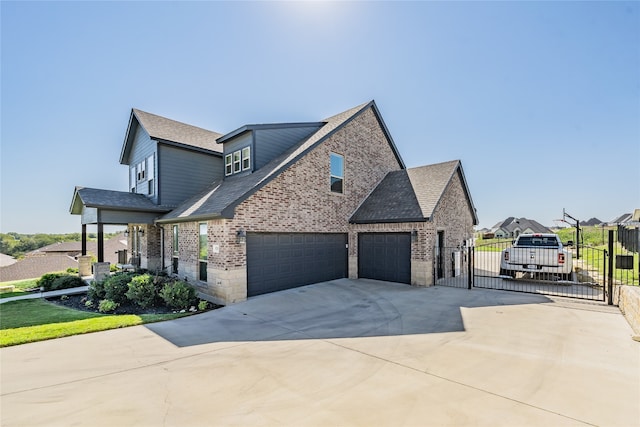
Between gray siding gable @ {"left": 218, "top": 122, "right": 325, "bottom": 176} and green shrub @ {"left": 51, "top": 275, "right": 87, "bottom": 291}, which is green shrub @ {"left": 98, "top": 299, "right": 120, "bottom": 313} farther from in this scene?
gray siding gable @ {"left": 218, "top": 122, "right": 325, "bottom": 176}

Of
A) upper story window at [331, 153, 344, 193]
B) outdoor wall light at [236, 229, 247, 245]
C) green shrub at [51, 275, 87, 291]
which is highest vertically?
upper story window at [331, 153, 344, 193]

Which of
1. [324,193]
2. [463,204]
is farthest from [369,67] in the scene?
[463,204]

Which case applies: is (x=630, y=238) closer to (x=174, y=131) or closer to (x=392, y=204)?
(x=392, y=204)

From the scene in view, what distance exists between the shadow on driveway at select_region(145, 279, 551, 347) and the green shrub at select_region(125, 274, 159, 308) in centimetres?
234

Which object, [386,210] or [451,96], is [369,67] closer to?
A: [451,96]

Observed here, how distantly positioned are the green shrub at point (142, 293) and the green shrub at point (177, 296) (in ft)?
1.40

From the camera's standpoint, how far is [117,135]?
61.0 ft

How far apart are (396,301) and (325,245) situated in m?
4.65

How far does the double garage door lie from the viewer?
1075 cm

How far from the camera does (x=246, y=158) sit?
14242mm

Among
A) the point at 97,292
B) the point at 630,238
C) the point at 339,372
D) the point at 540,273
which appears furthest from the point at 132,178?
the point at 630,238

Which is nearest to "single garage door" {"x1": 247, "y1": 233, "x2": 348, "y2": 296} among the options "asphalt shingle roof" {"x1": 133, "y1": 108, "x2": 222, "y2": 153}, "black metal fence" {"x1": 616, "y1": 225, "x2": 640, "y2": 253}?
"asphalt shingle roof" {"x1": 133, "y1": 108, "x2": 222, "y2": 153}

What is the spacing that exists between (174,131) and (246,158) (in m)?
5.82

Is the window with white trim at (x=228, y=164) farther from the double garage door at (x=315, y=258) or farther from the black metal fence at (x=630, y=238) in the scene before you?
the black metal fence at (x=630, y=238)
